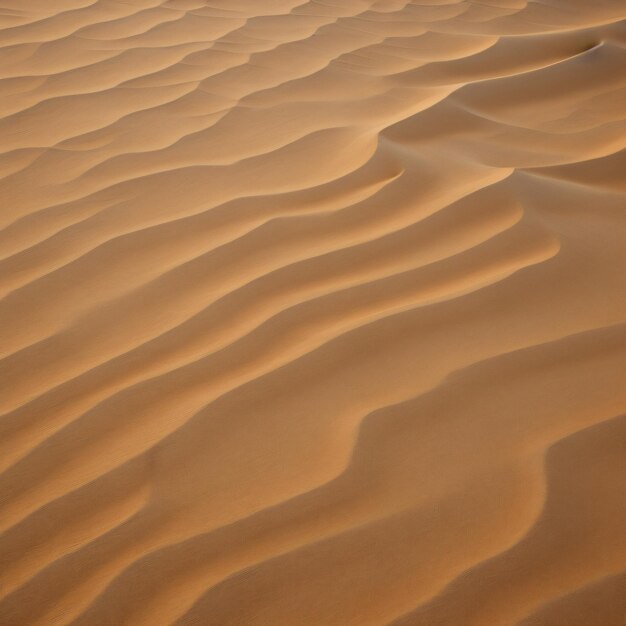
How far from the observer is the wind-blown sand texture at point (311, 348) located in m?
1.22

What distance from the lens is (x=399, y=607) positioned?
3.82ft

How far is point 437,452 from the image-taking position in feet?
4.54

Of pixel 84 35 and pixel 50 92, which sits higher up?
pixel 84 35

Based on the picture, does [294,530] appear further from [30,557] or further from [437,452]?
[30,557]

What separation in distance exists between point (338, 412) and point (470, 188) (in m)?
0.90

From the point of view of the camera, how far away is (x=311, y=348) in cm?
160

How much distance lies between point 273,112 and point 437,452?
1610 mm

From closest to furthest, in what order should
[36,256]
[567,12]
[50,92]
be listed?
[36,256], [50,92], [567,12]

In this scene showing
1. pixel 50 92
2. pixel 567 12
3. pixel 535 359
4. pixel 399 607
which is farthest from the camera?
pixel 567 12

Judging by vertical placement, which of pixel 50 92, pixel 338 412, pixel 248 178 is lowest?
pixel 338 412

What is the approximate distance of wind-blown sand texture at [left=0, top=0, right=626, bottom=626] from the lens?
4.02 feet

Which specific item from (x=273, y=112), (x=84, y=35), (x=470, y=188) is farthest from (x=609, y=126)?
(x=84, y=35)

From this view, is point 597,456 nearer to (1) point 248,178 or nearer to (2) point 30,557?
(2) point 30,557

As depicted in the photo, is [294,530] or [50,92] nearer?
[294,530]
